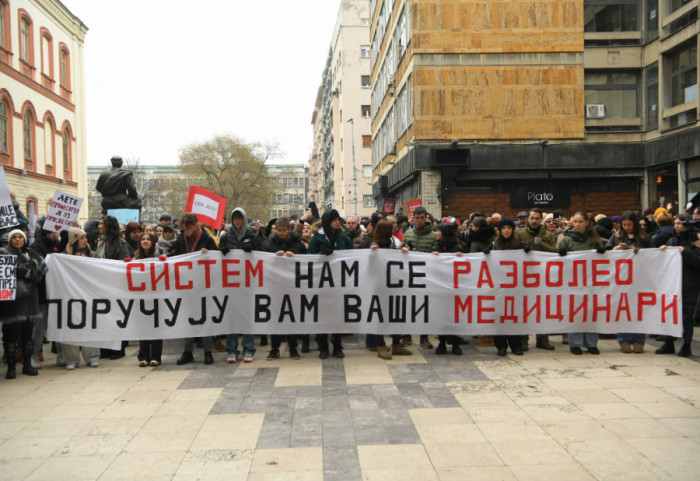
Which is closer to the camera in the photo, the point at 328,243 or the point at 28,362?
the point at 28,362

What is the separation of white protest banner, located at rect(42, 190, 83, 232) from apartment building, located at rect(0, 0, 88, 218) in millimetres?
23560

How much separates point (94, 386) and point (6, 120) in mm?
28533

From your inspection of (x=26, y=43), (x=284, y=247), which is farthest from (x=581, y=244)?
(x=26, y=43)

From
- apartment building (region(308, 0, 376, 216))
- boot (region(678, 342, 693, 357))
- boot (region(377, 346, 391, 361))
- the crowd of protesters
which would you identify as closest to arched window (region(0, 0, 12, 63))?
the crowd of protesters

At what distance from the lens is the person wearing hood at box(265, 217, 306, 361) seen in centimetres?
863

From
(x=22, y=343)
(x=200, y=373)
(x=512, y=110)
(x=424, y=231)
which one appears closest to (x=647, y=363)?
(x=424, y=231)

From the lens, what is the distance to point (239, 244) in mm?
8859

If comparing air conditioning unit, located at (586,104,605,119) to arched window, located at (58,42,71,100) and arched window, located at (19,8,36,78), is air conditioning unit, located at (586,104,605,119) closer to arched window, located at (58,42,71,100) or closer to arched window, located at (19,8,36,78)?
arched window, located at (19,8,36,78)

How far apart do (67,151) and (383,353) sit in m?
36.8

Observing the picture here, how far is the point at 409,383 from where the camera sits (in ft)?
23.3

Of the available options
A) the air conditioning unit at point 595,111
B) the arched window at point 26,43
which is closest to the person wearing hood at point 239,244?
the air conditioning unit at point 595,111

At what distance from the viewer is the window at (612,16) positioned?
25.6 metres

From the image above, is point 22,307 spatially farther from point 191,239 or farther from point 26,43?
point 26,43

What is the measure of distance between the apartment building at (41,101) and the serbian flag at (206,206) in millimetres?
24319
